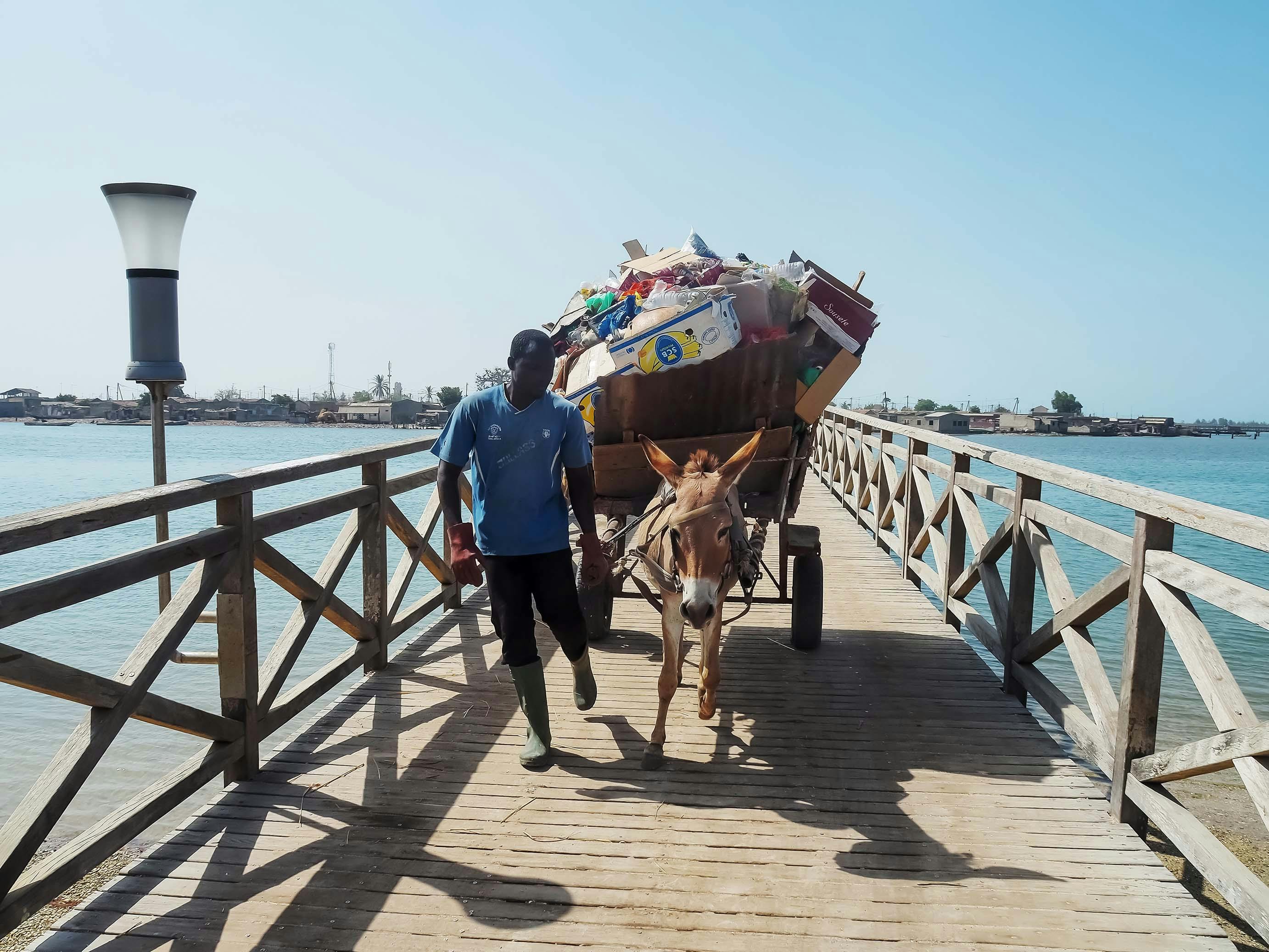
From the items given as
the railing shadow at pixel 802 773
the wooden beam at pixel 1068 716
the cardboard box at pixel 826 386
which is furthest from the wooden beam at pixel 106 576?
the wooden beam at pixel 1068 716

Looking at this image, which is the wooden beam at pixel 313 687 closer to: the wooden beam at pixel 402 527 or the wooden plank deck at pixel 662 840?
the wooden plank deck at pixel 662 840

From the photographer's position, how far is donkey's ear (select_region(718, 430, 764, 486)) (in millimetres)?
4047

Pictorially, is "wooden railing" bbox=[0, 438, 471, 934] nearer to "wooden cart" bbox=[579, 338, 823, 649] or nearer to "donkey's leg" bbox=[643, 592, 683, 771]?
"wooden cart" bbox=[579, 338, 823, 649]

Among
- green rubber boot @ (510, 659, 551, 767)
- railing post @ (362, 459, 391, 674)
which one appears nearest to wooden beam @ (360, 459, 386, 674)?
railing post @ (362, 459, 391, 674)

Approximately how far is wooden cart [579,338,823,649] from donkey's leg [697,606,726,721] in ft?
2.78

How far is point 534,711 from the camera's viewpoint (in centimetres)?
422

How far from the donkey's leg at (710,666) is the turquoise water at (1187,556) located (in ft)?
10.5

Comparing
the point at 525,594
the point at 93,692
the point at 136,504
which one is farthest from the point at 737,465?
the point at 93,692

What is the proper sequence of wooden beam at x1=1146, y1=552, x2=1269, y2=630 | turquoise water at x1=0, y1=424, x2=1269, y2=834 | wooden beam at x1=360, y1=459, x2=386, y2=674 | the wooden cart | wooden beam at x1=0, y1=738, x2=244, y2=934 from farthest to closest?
turquoise water at x1=0, y1=424, x2=1269, y2=834 < wooden beam at x1=360, y1=459, x2=386, y2=674 < the wooden cart < wooden beam at x1=1146, y1=552, x2=1269, y2=630 < wooden beam at x1=0, y1=738, x2=244, y2=934

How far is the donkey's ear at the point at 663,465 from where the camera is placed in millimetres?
4223

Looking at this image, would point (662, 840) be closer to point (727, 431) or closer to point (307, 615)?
point (307, 615)

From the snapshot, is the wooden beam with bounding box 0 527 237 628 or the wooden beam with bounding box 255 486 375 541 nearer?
the wooden beam with bounding box 0 527 237 628

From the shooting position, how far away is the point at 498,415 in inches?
157

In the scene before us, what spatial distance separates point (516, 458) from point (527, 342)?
532 mm
